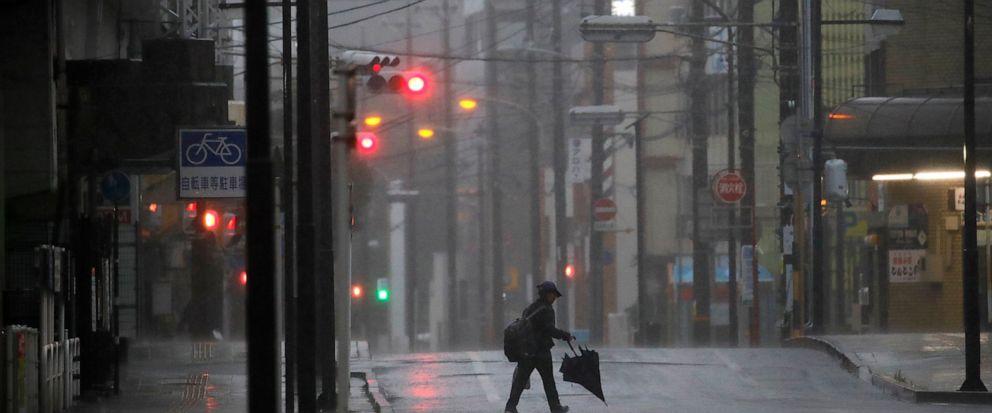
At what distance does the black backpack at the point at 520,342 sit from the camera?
747 inches

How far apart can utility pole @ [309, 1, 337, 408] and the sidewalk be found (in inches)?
28.9

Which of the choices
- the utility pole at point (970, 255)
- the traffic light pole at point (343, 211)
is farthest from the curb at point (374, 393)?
the utility pole at point (970, 255)

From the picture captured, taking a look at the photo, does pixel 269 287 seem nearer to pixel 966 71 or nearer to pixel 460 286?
Answer: pixel 966 71

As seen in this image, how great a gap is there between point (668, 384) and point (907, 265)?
1387cm

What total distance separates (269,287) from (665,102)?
58.9m

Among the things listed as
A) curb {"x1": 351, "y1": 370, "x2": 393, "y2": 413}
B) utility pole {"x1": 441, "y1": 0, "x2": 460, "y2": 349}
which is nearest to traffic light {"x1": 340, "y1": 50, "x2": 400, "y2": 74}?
curb {"x1": 351, "y1": 370, "x2": 393, "y2": 413}

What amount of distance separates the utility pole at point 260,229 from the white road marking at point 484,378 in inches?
512

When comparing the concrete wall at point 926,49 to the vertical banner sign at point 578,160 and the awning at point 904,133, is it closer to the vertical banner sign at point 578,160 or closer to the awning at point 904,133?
the awning at point 904,133

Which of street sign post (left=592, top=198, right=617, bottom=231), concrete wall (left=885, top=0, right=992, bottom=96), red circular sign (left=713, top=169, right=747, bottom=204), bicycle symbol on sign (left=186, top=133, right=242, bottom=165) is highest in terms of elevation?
concrete wall (left=885, top=0, right=992, bottom=96)

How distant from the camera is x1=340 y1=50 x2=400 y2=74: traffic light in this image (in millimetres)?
21516

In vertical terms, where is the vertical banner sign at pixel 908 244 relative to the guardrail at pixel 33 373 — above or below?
above

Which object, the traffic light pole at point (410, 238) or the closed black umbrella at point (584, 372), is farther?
the traffic light pole at point (410, 238)

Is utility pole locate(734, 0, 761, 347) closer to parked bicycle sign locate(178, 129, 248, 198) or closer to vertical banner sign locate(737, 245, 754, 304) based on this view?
vertical banner sign locate(737, 245, 754, 304)

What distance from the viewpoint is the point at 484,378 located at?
2336cm
